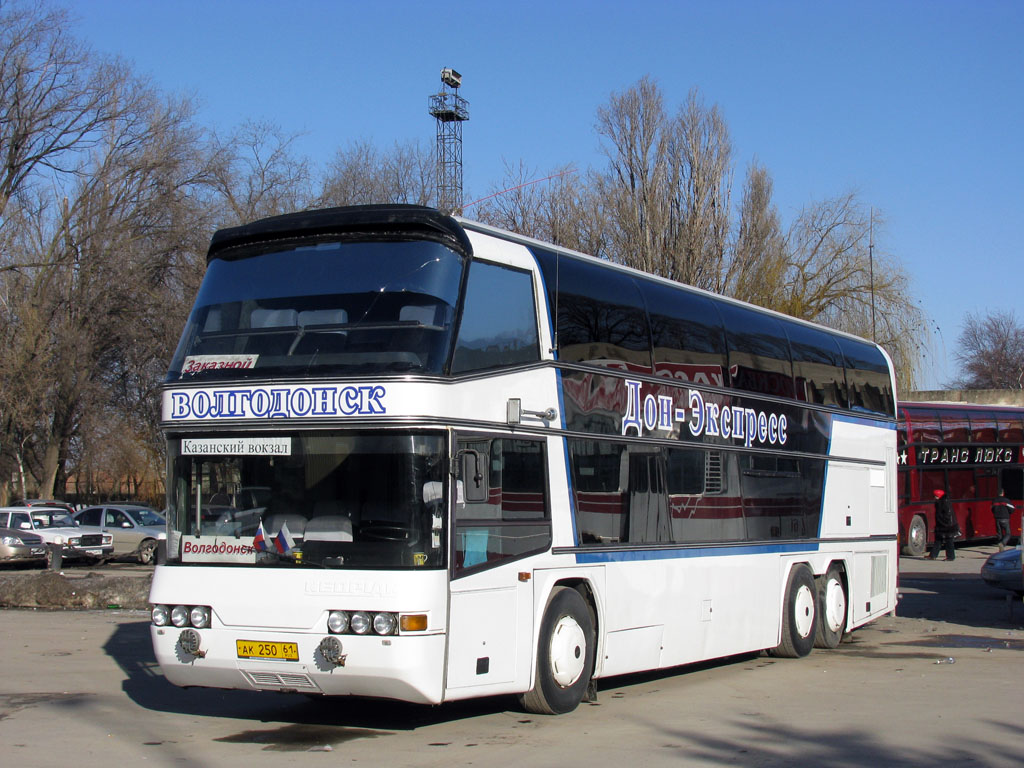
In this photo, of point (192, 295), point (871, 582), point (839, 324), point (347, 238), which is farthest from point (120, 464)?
point (347, 238)

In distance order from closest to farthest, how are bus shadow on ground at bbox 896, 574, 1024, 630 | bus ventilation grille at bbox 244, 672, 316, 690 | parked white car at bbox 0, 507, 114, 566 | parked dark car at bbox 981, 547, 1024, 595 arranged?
bus ventilation grille at bbox 244, 672, 316, 690, bus shadow on ground at bbox 896, 574, 1024, 630, parked dark car at bbox 981, 547, 1024, 595, parked white car at bbox 0, 507, 114, 566

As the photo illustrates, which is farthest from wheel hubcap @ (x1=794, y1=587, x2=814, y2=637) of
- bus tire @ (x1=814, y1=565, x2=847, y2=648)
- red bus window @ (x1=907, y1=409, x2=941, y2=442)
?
red bus window @ (x1=907, y1=409, x2=941, y2=442)

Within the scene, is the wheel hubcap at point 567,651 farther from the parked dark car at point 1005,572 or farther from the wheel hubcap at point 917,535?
the wheel hubcap at point 917,535

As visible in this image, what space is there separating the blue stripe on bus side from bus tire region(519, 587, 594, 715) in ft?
1.42

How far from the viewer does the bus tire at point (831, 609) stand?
14922 mm

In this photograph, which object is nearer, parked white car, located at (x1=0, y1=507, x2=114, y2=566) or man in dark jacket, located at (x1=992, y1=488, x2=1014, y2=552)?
parked white car, located at (x1=0, y1=507, x2=114, y2=566)

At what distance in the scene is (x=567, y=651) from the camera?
1005cm

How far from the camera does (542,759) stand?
27.2 feet

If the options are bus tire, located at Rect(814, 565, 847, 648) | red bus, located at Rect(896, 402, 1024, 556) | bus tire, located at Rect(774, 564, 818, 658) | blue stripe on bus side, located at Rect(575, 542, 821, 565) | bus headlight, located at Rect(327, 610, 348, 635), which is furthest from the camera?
red bus, located at Rect(896, 402, 1024, 556)

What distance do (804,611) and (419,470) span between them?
752cm

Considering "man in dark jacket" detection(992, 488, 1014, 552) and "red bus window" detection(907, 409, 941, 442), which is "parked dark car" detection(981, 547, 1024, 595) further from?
"man in dark jacket" detection(992, 488, 1014, 552)

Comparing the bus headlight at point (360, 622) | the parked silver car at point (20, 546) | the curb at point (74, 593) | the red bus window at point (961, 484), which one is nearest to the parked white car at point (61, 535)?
the parked silver car at point (20, 546)

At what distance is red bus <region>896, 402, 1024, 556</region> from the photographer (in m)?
30.7

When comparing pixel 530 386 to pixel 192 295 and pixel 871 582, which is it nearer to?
pixel 871 582
